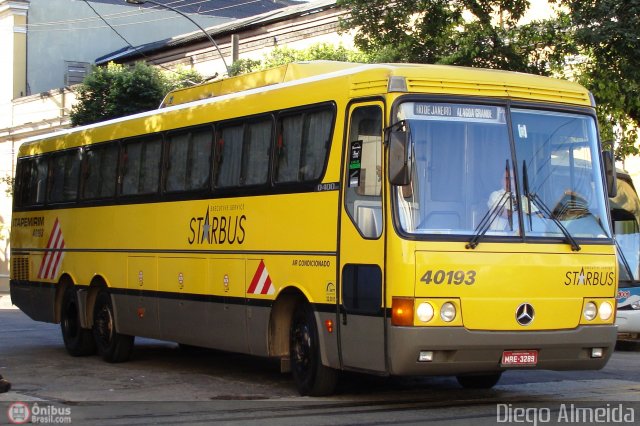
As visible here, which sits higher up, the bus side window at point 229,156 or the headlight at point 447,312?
the bus side window at point 229,156

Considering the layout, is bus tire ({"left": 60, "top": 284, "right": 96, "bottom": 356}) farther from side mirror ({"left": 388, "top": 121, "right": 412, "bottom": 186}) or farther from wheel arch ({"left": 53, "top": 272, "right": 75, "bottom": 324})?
side mirror ({"left": 388, "top": 121, "right": 412, "bottom": 186})

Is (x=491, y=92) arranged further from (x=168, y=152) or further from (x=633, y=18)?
(x=633, y=18)

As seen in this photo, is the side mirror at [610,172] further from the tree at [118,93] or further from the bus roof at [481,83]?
the tree at [118,93]

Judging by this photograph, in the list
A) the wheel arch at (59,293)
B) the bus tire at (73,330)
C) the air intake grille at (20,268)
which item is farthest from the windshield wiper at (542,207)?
the air intake grille at (20,268)

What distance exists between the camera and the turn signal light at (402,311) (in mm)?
10281

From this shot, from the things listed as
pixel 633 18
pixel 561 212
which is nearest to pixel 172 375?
pixel 561 212

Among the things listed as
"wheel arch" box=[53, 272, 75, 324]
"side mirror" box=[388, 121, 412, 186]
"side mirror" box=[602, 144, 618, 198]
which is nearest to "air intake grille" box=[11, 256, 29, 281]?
"wheel arch" box=[53, 272, 75, 324]

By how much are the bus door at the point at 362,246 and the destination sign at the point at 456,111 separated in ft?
1.31

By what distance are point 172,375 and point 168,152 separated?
2932mm

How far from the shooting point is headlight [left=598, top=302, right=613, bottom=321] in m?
11.1

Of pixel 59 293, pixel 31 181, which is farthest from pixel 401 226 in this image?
pixel 31 181

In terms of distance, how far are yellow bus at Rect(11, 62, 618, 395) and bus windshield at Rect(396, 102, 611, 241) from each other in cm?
2

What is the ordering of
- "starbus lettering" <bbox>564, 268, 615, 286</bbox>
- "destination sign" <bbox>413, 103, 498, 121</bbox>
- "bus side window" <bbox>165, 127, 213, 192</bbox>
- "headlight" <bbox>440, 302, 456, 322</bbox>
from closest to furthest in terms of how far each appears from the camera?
1. "headlight" <bbox>440, 302, 456, 322</bbox>
2. "destination sign" <bbox>413, 103, 498, 121</bbox>
3. "starbus lettering" <bbox>564, 268, 615, 286</bbox>
4. "bus side window" <bbox>165, 127, 213, 192</bbox>

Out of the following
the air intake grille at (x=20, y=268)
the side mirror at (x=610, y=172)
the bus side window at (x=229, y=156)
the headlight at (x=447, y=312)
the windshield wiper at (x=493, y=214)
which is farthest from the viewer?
the air intake grille at (x=20, y=268)
